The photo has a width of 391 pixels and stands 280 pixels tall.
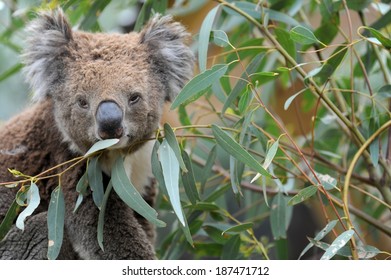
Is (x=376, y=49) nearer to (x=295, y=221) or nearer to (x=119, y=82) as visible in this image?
(x=119, y=82)

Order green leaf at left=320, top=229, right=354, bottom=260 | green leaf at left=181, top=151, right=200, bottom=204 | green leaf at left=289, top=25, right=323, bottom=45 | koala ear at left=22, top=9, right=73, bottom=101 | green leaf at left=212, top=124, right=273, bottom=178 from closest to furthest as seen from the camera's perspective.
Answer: green leaf at left=320, top=229, right=354, bottom=260 → green leaf at left=212, top=124, right=273, bottom=178 → green leaf at left=289, top=25, right=323, bottom=45 → green leaf at left=181, top=151, right=200, bottom=204 → koala ear at left=22, top=9, right=73, bottom=101

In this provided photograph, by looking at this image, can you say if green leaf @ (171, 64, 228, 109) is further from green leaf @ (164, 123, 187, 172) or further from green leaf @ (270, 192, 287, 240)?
green leaf @ (270, 192, 287, 240)

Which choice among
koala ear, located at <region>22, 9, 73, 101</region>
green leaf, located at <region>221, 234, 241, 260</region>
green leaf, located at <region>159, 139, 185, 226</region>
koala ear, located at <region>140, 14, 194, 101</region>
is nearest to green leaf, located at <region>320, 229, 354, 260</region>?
green leaf, located at <region>159, 139, 185, 226</region>

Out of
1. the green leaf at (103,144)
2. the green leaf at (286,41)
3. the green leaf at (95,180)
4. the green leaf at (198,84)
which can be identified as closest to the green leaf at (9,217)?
the green leaf at (95,180)

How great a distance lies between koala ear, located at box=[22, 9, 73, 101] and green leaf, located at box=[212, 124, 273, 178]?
25.5 inches

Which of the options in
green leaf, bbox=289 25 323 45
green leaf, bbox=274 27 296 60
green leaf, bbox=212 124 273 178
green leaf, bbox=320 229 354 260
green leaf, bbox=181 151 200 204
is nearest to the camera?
green leaf, bbox=320 229 354 260

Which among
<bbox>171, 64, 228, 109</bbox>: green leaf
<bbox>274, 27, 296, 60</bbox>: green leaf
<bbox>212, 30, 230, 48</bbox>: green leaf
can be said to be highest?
<bbox>212, 30, 230, 48</bbox>: green leaf

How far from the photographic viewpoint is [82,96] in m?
2.34

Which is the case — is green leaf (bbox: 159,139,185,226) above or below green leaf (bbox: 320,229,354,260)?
above

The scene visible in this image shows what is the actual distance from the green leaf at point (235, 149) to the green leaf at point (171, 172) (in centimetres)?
16

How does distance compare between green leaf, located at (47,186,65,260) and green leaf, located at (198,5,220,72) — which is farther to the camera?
green leaf, located at (198,5,220,72)

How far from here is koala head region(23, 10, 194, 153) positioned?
2.30 meters

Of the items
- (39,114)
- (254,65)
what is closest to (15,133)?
(39,114)

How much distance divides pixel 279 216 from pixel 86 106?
95cm
